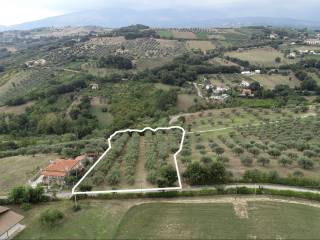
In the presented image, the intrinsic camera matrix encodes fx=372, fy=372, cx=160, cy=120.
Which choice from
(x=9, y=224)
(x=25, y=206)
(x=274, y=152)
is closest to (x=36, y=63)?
(x=25, y=206)

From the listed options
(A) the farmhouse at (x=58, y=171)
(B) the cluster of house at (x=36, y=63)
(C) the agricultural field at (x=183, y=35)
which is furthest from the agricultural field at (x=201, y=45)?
(A) the farmhouse at (x=58, y=171)

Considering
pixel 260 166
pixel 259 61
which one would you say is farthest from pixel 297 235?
pixel 259 61

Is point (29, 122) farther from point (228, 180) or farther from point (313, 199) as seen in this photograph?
point (313, 199)

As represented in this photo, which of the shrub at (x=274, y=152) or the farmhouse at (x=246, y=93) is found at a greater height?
the shrub at (x=274, y=152)

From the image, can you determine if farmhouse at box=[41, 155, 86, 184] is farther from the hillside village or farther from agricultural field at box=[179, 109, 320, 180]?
agricultural field at box=[179, 109, 320, 180]

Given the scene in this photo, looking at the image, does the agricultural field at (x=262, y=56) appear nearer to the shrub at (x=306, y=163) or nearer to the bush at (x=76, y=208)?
the shrub at (x=306, y=163)

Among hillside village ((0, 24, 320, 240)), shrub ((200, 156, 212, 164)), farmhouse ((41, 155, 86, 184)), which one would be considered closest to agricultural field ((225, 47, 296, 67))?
hillside village ((0, 24, 320, 240))

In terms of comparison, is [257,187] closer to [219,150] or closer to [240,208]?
[240,208]
